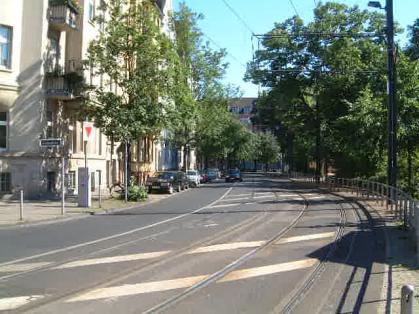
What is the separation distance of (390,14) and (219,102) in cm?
4278

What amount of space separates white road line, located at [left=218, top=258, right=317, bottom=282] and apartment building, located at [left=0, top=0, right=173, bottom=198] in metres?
17.5

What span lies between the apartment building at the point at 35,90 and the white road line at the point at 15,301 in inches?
772

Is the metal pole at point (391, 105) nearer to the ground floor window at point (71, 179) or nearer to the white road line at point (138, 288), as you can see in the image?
the white road line at point (138, 288)

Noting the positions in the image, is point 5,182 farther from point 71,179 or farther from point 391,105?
point 391,105

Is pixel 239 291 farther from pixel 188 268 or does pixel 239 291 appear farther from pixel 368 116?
pixel 368 116

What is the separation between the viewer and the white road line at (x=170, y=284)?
886 centimetres

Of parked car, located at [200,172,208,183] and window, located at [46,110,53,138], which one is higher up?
window, located at [46,110,53,138]

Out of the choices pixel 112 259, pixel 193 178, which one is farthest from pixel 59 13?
pixel 193 178

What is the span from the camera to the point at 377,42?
50.2 meters

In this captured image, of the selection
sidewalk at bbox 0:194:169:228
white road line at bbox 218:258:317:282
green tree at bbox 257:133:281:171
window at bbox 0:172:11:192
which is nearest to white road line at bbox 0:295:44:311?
white road line at bbox 218:258:317:282

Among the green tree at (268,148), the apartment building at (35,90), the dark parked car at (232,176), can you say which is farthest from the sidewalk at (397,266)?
the green tree at (268,148)

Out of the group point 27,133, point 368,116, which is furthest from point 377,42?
point 27,133

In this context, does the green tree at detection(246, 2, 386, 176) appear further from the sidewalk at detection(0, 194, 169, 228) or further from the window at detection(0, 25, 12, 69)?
the window at detection(0, 25, 12, 69)

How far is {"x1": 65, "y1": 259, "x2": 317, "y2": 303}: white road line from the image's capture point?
29.1 feet
